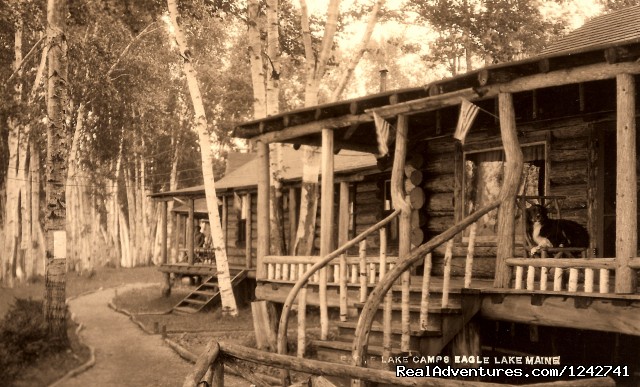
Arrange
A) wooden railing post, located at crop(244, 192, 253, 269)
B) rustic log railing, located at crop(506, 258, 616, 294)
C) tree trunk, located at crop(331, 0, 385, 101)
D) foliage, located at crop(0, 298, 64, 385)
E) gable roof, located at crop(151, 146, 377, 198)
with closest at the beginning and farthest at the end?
rustic log railing, located at crop(506, 258, 616, 294), foliage, located at crop(0, 298, 64, 385), tree trunk, located at crop(331, 0, 385, 101), gable roof, located at crop(151, 146, 377, 198), wooden railing post, located at crop(244, 192, 253, 269)

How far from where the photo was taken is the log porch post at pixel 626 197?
24.0 ft

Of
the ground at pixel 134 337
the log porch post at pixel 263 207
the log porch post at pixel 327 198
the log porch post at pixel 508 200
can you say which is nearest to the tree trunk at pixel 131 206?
the ground at pixel 134 337

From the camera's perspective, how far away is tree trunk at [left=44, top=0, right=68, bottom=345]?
42.8 ft

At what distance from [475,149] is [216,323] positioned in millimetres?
8546

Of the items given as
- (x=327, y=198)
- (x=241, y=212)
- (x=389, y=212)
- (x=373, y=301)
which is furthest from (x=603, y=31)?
(x=241, y=212)

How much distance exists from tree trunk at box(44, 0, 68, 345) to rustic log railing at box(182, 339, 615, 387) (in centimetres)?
743

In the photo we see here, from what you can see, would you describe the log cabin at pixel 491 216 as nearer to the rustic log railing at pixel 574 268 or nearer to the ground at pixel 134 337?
the rustic log railing at pixel 574 268

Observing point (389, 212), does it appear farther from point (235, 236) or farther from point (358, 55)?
point (235, 236)

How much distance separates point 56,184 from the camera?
1343 cm

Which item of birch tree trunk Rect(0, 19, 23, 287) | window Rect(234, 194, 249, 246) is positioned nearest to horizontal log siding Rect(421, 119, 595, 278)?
window Rect(234, 194, 249, 246)

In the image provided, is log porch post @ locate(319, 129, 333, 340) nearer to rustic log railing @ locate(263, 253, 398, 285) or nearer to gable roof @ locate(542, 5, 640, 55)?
rustic log railing @ locate(263, 253, 398, 285)

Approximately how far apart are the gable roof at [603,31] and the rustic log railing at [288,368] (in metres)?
6.81

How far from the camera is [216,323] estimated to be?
1744 cm

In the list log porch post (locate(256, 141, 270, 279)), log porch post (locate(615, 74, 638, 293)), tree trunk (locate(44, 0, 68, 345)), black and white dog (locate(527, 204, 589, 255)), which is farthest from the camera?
tree trunk (locate(44, 0, 68, 345))
